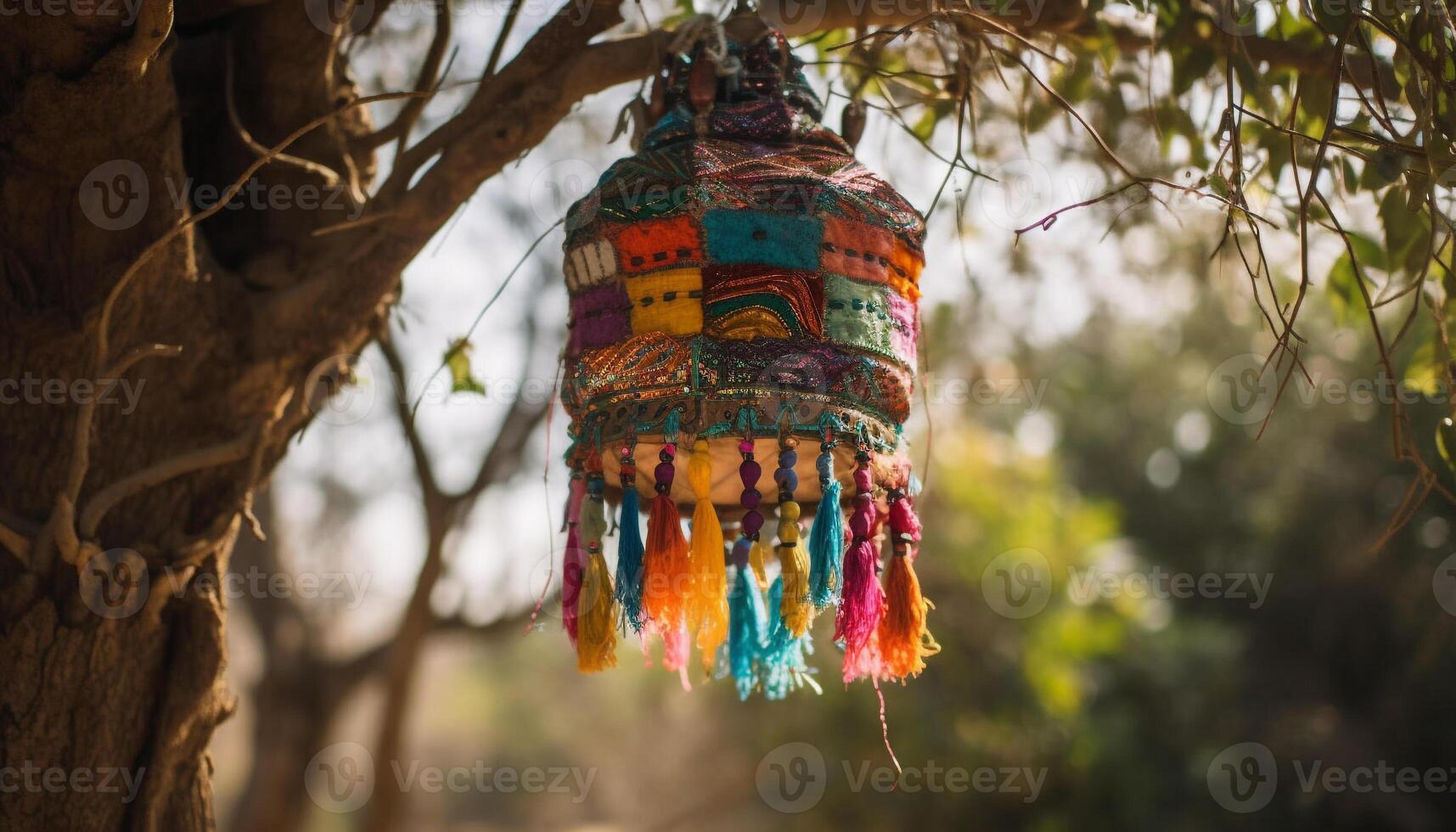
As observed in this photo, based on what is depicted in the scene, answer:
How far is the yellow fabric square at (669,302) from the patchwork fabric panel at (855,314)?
0.21m

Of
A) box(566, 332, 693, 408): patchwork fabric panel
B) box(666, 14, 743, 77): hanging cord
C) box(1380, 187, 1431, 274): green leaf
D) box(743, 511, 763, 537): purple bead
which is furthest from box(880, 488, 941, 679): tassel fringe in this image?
box(1380, 187, 1431, 274): green leaf

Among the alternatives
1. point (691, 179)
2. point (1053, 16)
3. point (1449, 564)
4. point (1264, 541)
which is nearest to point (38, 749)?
point (691, 179)

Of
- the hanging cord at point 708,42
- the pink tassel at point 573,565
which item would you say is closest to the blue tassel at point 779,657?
the pink tassel at point 573,565

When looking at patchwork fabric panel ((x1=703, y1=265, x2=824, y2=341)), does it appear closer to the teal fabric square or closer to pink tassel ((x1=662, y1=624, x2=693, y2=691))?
the teal fabric square

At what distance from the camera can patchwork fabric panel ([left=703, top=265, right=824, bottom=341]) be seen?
76.6 inches

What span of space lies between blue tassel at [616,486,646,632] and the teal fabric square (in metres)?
0.42

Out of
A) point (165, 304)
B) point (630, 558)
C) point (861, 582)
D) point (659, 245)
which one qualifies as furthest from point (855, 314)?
point (165, 304)

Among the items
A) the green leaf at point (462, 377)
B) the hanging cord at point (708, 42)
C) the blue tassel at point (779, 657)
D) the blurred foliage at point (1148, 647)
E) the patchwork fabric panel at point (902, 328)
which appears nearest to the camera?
the patchwork fabric panel at point (902, 328)

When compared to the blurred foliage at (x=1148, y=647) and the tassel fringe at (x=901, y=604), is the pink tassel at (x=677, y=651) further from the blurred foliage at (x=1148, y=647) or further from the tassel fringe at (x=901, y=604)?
the blurred foliage at (x=1148, y=647)

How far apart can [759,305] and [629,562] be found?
1.56 ft

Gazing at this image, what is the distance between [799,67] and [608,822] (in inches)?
813

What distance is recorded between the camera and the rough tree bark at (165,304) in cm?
200

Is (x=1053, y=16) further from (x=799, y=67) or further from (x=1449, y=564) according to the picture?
(x=1449, y=564)

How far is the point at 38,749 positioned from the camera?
1.98m
